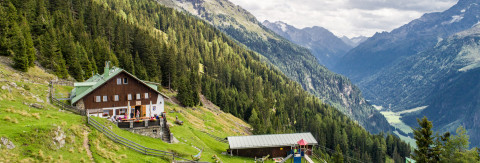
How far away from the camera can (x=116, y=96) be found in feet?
165

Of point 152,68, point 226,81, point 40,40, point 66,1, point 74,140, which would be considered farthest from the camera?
point 226,81

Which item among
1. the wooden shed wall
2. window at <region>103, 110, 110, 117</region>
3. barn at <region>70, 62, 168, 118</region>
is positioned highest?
barn at <region>70, 62, 168, 118</region>

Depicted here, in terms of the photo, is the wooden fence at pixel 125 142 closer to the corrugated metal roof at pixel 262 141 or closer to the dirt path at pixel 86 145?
the dirt path at pixel 86 145

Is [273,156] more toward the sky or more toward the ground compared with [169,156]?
more toward the ground

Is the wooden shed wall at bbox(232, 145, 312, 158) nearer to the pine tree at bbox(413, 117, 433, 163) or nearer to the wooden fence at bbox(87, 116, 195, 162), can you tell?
the wooden fence at bbox(87, 116, 195, 162)

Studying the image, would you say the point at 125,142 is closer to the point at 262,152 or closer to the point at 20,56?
the point at 262,152

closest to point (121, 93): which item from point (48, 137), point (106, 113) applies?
point (106, 113)

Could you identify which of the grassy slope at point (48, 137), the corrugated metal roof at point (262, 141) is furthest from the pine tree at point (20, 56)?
the corrugated metal roof at point (262, 141)

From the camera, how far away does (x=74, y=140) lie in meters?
27.4

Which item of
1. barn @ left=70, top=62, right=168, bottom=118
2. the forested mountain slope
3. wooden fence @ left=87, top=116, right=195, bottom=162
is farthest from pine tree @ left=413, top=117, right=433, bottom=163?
the forested mountain slope

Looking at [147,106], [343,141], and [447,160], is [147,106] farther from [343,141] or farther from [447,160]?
[343,141]

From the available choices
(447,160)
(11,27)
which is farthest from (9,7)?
(447,160)

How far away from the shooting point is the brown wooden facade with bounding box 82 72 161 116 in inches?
1908

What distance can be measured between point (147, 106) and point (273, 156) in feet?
87.5
